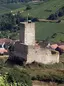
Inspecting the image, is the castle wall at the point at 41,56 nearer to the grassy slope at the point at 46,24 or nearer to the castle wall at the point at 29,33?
the castle wall at the point at 29,33

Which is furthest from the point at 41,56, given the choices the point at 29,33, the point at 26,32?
the point at 26,32

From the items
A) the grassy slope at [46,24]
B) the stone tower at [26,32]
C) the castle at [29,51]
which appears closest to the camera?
the castle at [29,51]

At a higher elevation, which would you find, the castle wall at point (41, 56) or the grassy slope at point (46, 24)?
the castle wall at point (41, 56)

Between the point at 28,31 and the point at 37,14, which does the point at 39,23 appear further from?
the point at 28,31

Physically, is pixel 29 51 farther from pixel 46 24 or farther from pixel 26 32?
pixel 46 24

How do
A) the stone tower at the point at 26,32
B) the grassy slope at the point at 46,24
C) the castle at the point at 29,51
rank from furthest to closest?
the grassy slope at the point at 46,24 → the stone tower at the point at 26,32 → the castle at the point at 29,51

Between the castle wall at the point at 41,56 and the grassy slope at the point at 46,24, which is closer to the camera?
the castle wall at the point at 41,56

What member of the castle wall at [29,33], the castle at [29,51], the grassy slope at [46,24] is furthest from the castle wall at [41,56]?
the grassy slope at [46,24]

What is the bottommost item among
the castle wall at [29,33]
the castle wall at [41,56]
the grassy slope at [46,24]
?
the grassy slope at [46,24]
